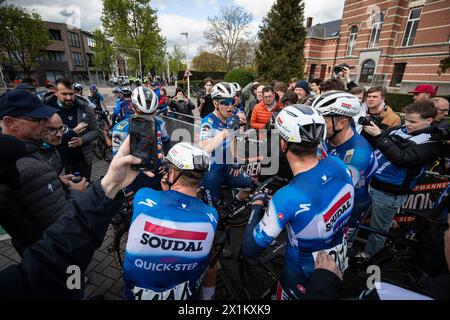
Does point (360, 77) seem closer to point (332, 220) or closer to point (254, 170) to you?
point (254, 170)

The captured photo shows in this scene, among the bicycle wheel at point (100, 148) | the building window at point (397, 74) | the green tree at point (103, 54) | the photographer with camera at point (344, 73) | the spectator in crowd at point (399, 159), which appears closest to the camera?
the spectator in crowd at point (399, 159)

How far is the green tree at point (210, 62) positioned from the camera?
146 feet

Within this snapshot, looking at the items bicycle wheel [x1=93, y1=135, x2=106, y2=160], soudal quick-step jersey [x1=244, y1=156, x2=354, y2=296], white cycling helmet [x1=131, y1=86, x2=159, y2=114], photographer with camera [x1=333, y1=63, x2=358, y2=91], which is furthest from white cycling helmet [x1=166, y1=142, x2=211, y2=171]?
bicycle wheel [x1=93, y1=135, x2=106, y2=160]

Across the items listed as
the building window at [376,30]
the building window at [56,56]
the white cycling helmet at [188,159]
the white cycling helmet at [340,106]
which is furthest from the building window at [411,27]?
the building window at [56,56]

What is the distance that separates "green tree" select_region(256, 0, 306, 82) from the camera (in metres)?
28.1

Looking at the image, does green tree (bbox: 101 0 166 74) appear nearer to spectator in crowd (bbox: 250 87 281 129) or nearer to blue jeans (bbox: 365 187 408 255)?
spectator in crowd (bbox: 250 87 281 129)

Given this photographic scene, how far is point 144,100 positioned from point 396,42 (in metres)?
36.2

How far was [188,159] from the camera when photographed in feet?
6.45

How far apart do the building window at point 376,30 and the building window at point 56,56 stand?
64.6 meters

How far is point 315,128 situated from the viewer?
1.94 meters

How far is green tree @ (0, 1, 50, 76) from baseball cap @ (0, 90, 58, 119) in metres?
39.6

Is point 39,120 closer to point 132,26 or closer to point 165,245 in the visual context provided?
point 165,245

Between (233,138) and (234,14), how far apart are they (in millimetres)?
43040

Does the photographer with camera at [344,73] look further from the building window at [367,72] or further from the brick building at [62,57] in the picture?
the brick building at [62,57]
